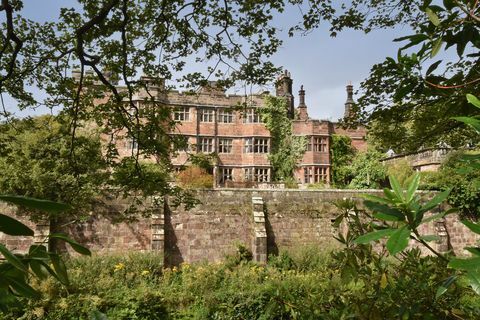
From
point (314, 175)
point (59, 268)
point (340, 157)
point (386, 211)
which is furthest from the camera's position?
point (340, 157)

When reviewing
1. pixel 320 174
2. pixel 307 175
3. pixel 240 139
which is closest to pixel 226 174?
pixel 240 139

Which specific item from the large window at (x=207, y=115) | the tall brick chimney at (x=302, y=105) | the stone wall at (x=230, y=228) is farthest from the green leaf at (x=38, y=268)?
the tall brick chimney at (x=302, y=105)

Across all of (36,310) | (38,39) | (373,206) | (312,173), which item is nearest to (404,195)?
(373,206)

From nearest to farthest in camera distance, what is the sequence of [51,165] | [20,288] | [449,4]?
1. [20,288]
2. [449,4]
3. [51,165]

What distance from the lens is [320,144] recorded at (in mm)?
33281

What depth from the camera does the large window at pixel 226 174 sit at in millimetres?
32781

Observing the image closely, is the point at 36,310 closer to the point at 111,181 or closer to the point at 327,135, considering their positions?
the point at 111,181

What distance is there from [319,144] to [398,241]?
32751 mm

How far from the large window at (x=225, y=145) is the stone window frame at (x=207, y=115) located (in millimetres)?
1873

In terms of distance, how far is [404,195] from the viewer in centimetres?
141

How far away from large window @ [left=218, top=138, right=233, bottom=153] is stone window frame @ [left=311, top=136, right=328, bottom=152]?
22.1 feet

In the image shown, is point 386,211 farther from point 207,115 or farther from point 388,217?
point 207,115

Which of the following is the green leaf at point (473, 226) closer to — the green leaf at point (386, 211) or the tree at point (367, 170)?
the green leaf at point (386, 211)

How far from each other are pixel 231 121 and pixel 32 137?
61.6 ft
